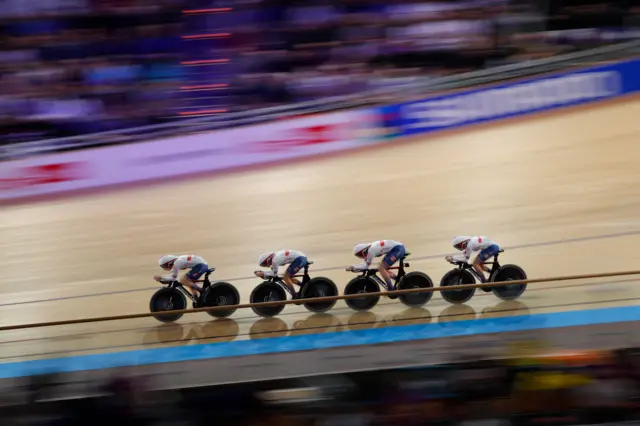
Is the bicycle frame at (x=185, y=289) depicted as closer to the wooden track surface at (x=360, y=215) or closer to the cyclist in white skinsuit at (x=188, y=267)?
the cyclist in white skinsuit at (x=188, y=267)

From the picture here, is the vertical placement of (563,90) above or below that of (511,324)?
above

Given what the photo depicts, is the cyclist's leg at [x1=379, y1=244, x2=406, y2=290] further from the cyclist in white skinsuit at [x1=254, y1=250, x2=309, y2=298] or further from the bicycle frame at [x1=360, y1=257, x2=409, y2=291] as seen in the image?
the cyclist in white skinsuit at [x1=254, y1=250, x2=309, y2=298]

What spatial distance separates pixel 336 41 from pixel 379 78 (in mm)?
657

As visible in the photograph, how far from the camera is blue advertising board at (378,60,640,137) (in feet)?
33.3

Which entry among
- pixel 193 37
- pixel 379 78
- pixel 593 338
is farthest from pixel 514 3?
pixel 593 338

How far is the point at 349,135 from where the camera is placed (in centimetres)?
992

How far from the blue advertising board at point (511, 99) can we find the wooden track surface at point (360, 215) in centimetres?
21

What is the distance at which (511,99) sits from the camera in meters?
10.4

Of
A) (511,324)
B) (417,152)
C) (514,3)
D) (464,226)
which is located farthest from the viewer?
(514,3)

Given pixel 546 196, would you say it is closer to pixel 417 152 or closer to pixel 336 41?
pixel 417 152

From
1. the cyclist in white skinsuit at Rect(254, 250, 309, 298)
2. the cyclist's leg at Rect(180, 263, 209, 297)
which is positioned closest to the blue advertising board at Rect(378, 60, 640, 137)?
the cyclist in white skinsuit at Rect(254, 250, 309, 298)

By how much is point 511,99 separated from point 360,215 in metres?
2.75

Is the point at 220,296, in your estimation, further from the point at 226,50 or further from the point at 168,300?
the point at 226,50

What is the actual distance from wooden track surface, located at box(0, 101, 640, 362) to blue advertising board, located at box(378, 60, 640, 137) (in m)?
0.21
